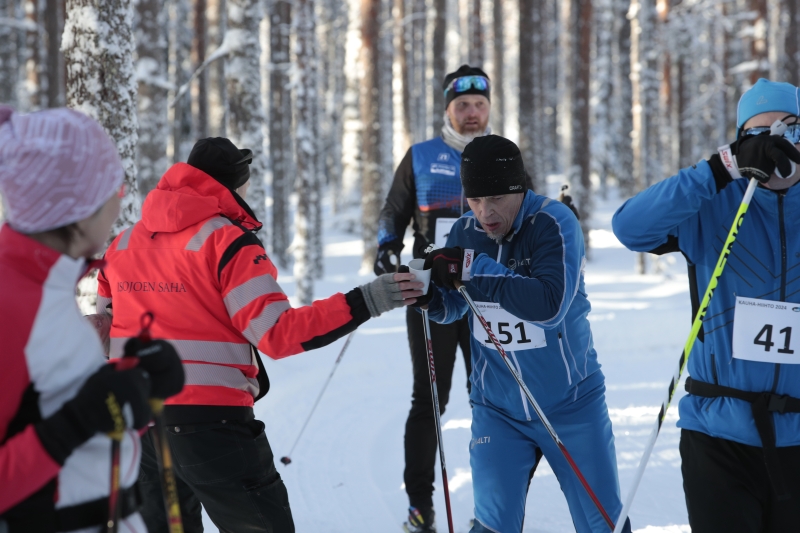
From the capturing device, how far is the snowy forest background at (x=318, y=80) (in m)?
5.46

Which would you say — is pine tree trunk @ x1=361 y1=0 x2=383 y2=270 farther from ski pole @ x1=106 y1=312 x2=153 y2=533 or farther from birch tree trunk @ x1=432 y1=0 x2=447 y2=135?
ski pole @ x1=106 y1=312 x2=153 y2=533

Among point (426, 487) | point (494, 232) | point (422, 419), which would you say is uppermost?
point (494, 232)

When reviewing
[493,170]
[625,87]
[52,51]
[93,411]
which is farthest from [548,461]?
[625,87]

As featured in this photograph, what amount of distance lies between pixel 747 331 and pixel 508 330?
36.8 inches

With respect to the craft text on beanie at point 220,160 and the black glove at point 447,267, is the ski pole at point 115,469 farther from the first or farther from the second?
the black glove at point 447,267

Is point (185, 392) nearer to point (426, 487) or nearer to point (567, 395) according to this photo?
point (567, 395)

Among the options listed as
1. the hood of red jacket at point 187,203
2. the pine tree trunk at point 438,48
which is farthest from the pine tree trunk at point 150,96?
the pine tree trunk at point 438,48

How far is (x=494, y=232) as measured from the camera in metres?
3.22

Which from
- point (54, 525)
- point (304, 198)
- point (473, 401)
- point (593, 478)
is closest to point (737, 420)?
point (593, 478)

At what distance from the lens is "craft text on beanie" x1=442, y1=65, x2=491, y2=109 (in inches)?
189

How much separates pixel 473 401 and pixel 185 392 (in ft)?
4.13

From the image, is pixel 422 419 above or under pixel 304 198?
under

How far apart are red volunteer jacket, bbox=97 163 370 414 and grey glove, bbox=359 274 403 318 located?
3 centimetres

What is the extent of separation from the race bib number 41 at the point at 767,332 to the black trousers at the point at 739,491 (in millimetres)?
309
